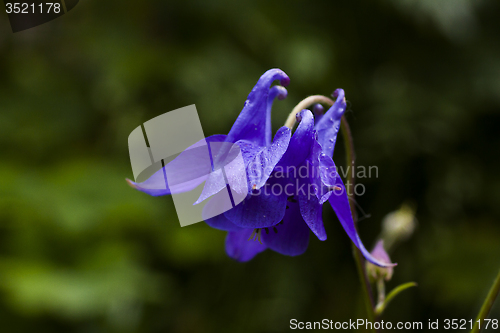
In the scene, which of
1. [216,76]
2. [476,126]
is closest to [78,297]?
[216,76]

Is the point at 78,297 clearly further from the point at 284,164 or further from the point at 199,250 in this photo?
the point at 284,164

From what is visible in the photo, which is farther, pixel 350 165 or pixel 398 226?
pixel 398 226

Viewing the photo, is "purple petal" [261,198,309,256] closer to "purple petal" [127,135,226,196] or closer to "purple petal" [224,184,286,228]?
"purple petal" [224,184,286,228]

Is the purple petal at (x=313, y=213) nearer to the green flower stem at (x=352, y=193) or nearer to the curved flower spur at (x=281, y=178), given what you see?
the curved flower spur at (x=281, y=178)

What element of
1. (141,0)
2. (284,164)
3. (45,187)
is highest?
(141,0)

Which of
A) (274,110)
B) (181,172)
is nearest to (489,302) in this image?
(181,172)

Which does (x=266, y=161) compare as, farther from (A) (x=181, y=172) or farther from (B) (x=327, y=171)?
(A) (x=181, y=172)

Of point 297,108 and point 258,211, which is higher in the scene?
point 297,108
